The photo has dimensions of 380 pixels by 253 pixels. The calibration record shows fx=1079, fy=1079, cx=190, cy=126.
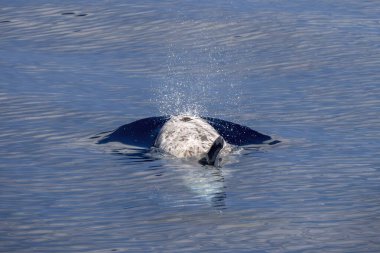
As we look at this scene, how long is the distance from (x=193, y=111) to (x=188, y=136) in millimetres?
3486

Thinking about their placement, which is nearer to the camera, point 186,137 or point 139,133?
point 186,137

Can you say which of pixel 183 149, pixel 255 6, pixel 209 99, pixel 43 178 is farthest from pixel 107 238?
pixel 255 6

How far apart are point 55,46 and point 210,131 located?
11252 mm

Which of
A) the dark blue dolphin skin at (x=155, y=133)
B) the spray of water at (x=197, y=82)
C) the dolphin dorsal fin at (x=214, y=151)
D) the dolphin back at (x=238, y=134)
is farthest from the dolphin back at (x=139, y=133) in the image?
the dolphin dorsal fin at (x=214, y=151)

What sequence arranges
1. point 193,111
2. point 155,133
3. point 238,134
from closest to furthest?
point 238,134 → point 155,133 → point 193,111

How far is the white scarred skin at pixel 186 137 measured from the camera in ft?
71.8

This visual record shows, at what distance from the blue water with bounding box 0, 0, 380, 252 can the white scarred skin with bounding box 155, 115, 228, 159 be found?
527 millimetres

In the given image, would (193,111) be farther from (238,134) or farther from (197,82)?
(197,82)

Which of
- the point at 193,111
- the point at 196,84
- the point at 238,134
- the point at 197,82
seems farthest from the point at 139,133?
the point at 197,82

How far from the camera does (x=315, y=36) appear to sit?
33.3 meters

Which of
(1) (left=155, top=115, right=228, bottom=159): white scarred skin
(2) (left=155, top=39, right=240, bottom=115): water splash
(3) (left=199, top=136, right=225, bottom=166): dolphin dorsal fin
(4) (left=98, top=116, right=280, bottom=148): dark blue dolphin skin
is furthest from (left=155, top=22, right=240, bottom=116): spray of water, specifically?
(3) (left=199, top=136, right=225, bottom=166): dolphin dorsal fin

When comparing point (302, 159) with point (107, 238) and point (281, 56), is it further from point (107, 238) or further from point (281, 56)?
point (281, 56)

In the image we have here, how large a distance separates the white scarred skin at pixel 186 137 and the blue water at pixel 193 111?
1.73 ft

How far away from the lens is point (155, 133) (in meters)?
23.4
